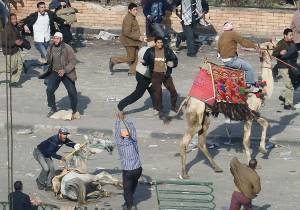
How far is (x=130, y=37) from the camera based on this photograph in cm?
2598

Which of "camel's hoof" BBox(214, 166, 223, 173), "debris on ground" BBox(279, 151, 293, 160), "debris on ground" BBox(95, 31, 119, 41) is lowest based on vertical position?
"camel's hoof" BBox(214, 166, 223, 173)

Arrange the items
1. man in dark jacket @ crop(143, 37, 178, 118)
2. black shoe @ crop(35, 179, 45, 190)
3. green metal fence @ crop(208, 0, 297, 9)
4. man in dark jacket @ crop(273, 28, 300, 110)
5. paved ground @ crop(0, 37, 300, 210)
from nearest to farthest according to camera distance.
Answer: black shoe @ crop(35, 179, 45, 190)
paved ground @ crop(0, 37, 300, 210)
man in dark jacket @ crop(143, 37, 178, 118)
man in dark jacket @ crop(273, 28, 300, 110)
green metal fence @ crop(208, 0, 297, 9)

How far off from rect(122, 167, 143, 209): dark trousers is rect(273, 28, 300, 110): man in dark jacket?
20.9 feet

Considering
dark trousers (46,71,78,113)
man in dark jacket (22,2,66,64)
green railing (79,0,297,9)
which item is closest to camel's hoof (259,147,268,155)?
dark trousers (46,71,78,113)

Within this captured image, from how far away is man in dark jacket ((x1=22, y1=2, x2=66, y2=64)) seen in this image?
2642 centimetres

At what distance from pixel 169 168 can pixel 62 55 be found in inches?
136

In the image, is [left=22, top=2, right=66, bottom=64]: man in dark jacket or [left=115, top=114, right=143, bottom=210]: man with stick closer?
[left=115, top=114, right=143, bottom=210]: man with stick

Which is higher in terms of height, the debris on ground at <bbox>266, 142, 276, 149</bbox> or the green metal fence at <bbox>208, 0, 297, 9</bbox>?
the green metal fence at <bbox>208, 0, 297, 9</bbox>

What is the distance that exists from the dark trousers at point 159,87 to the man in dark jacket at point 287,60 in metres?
2.13

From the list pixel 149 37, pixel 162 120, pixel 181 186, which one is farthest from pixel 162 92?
pixel 181 186

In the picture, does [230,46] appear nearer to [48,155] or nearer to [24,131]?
[24,131]

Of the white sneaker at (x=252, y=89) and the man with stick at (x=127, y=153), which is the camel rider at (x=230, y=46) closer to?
the white sneaker at (x=252, y=89)

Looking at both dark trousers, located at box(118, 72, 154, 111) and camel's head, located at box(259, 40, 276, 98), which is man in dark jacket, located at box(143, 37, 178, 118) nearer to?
dark trousers, located at box(118, 72, 154, 111)

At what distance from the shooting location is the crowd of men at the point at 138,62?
18.3 meters
